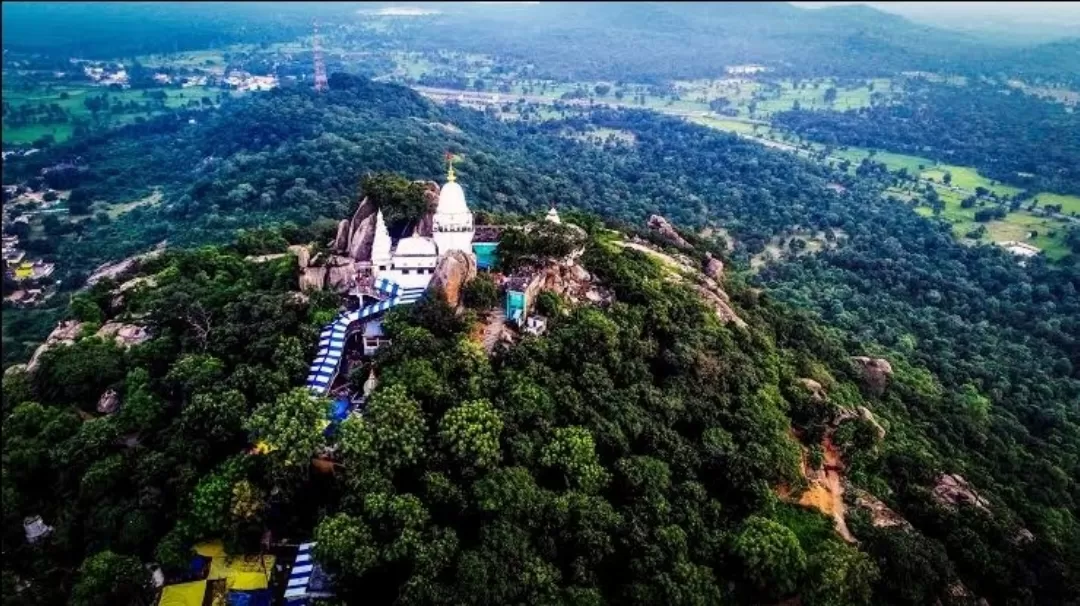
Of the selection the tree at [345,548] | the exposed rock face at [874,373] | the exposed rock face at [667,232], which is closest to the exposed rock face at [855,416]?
the exposed rock face at [874,373]

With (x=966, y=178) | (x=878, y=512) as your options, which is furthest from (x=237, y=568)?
(x=966, y=178)

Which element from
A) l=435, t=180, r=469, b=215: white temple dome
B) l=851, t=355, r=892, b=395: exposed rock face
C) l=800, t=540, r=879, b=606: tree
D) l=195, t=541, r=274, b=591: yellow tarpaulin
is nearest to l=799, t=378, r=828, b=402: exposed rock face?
l=851, t=355, r=892, b=395: exposed rock face

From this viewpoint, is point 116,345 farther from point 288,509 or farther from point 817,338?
point 817,338

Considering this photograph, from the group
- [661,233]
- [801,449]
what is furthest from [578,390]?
[661,233]

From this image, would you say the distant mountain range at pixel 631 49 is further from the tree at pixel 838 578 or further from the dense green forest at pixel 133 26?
the tree at pixel 838 578

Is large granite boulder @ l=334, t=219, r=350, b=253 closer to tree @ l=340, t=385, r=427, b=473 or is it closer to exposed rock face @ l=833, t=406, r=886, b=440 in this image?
tree @ l=340, t=385, r=427, b=473

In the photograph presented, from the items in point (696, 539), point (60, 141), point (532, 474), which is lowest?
point (60, 141)
